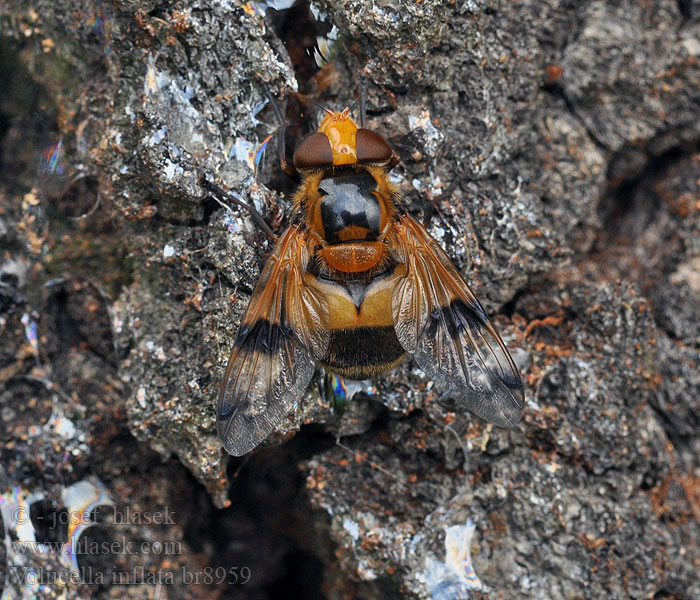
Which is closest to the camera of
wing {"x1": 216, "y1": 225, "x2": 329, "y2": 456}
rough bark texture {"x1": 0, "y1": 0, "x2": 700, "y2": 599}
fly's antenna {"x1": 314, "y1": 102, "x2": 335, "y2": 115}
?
wing {"x1": 216, "y1": 225, "x2": 329, "y2": 456}

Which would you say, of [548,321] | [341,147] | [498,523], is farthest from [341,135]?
[498,523]

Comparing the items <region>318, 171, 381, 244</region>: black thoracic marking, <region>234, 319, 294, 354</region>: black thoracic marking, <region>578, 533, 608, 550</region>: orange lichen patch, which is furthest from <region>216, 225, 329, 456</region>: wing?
<region>578, 533, 608, 550</region>: orange lichen patch

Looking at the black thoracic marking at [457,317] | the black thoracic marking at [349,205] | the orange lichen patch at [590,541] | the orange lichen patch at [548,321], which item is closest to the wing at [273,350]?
the black thoracic marking at [349,205]

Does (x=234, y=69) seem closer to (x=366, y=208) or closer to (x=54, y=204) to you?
(x=366, y=208)

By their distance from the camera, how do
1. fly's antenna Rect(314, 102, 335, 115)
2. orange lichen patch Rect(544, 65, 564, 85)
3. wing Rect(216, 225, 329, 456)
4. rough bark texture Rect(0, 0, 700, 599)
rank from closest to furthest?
wing Rect(216, 225, 329, 456)
rough bark texture Rect(0, 0, 700, 599)
fly's antenna Rect(314, 102, 335, 115)
orange lichen patch Rect(544, 65, 564, 85)

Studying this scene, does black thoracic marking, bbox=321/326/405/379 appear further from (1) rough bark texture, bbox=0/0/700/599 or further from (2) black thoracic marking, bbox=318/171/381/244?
(2) black thoracic marking, bbox=318/171/381/244

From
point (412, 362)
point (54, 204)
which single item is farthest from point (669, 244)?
point (54, 204)
